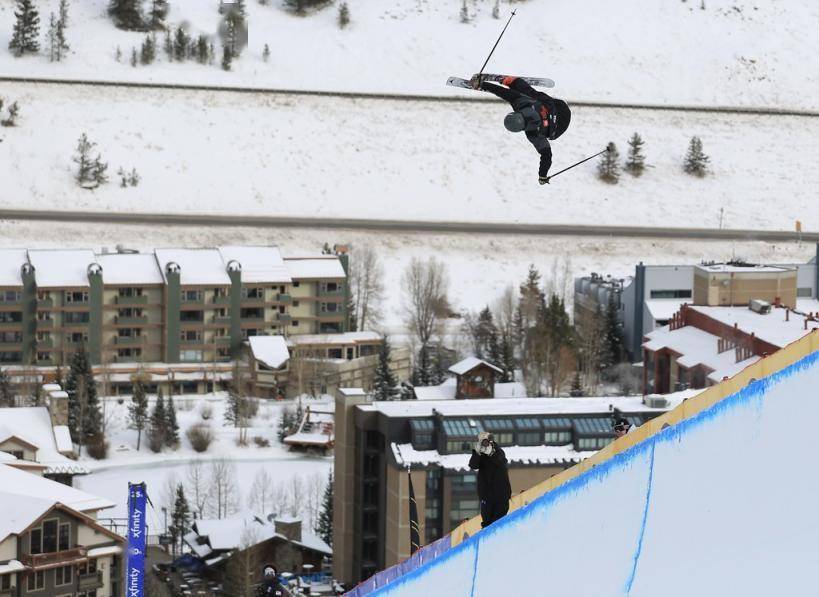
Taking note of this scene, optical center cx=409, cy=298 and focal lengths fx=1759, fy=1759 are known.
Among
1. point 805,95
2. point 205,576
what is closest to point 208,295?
point 205,576

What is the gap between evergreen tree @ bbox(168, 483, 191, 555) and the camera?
101ft

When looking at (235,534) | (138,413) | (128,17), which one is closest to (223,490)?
(235,534)

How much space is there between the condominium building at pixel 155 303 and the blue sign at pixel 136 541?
27.9m

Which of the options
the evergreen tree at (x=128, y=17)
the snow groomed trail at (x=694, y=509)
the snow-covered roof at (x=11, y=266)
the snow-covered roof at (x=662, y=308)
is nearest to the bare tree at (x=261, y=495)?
the snow-covered roof at (x=11, y=266)

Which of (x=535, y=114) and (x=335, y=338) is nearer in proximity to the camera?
(x=535, y=114)

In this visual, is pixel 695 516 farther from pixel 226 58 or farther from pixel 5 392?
pixel 226 58

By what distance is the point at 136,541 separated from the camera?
18344mm

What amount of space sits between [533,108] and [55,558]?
12.7m

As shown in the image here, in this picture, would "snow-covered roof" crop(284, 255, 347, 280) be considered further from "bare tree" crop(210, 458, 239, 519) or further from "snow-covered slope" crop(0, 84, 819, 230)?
"snow-covered slope" crop(0, 84, 819, 230)

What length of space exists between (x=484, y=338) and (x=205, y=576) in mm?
→ 20532

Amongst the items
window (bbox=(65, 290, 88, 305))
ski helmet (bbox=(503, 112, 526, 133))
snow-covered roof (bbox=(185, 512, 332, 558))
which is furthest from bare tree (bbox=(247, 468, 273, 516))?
ski helmet (bbox=(503, 112, 526, 133))

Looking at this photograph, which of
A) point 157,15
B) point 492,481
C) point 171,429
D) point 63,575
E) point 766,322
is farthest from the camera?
point 157,15

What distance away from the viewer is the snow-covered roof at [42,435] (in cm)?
2847

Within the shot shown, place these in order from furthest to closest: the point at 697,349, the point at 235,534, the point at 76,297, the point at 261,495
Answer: the point at 76,297 → the point at 697,349 → the point at 261,495 → the point at 235,534
